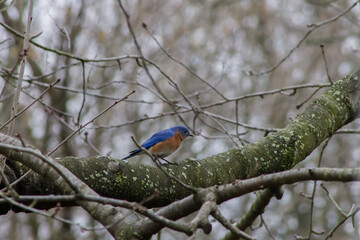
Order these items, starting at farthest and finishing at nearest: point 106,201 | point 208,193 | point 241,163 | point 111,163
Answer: point 241,163 → point 111,163 → point 208,193 → point 106,201

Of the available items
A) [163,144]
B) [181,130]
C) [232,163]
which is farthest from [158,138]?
[232,163]

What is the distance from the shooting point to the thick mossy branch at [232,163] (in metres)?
3.02

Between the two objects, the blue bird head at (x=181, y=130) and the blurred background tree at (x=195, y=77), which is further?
the blurred background tree at (x=195, y=77)

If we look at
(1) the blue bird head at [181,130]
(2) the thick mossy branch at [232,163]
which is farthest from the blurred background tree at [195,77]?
(2) the thick mossy branch at [232,163]

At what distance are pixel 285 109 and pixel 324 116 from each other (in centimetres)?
868

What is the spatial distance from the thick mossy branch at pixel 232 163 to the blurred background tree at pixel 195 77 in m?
6.13

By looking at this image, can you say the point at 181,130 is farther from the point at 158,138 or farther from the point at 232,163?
the point at 232,163

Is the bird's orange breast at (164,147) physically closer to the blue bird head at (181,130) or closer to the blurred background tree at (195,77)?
the blue bird head at (181,130)

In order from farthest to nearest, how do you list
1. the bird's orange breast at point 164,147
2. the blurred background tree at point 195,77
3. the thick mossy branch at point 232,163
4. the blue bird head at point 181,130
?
the blurred background tree at point 195,77 < the blue bird head at point 181,130 < the bird's orange breast at point 164,147 < the thick mossy branch at point 232,163

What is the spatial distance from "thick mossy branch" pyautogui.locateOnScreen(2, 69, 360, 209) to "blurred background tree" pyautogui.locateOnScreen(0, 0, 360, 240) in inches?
241

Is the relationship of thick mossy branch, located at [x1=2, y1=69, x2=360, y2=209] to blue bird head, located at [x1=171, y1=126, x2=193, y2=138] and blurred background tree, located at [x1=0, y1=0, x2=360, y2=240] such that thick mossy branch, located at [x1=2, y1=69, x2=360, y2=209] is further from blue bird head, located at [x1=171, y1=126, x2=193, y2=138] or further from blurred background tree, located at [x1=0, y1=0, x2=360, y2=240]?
blurred background tree, located at [x1=0, y1=0, x2=360, y2=240]

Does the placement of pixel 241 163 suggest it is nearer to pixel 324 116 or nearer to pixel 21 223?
pixel 324 116

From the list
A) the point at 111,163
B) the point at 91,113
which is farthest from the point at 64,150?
the point at 111,163

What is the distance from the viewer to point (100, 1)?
10.8m
